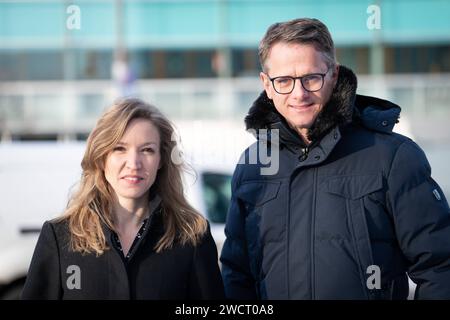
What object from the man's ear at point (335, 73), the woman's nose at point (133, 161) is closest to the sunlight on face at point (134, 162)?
the woman's nose at point (133, 161)

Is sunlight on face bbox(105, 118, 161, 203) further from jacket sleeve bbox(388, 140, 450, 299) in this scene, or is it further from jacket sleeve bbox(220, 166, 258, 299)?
jacket sleeve bbox(388, 140, 450, 299)

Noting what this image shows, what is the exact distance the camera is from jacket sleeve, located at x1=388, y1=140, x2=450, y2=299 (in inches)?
98.4

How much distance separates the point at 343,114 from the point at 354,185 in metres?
0.24

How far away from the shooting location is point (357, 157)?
260cm

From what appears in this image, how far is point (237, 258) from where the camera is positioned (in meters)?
2.83

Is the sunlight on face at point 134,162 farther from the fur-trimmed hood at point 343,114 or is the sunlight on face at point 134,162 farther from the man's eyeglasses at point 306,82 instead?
the man's eyeglasses at point 306,82

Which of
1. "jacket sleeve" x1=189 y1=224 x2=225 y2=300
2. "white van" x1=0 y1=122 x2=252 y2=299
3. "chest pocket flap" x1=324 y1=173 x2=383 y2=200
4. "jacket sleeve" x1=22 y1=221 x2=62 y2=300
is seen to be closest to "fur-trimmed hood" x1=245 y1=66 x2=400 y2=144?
"chest pocket flap" x1=324 y1=173 x2=383 y2=200

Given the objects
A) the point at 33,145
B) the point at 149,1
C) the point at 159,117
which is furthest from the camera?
the point at 149,1

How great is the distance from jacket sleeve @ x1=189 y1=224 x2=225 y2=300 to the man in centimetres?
14

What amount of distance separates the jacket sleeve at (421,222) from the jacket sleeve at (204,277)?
661 millimetres

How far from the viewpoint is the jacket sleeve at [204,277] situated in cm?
273
